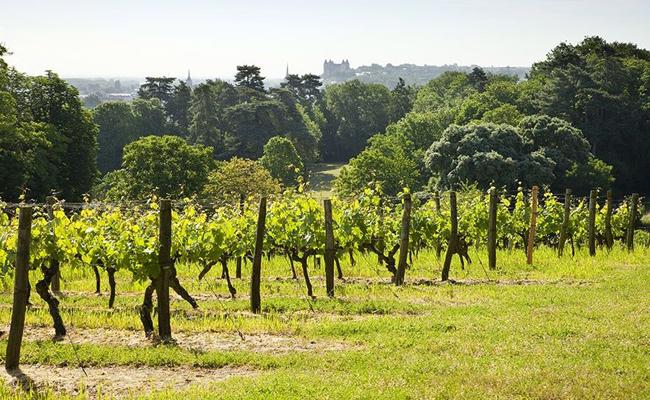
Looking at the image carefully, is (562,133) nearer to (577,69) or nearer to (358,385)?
(577,69)

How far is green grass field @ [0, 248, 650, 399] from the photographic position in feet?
30.1

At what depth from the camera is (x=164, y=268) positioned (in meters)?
12.1

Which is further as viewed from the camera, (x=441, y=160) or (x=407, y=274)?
(x=441, y=160)

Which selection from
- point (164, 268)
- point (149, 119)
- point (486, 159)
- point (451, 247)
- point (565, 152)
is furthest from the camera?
point (149, 119)

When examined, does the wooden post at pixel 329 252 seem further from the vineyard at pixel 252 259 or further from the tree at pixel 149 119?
the tree at pixel 149 119

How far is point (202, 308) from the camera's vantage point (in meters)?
14.9

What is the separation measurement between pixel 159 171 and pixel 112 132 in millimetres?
40619

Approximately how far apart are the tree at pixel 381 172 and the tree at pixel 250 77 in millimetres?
33073

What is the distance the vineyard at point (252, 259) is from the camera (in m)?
12.6

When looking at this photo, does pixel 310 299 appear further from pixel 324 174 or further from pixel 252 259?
pixel 324 174

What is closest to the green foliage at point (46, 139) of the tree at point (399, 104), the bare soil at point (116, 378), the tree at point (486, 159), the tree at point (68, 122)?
the tree at point (68, 122)

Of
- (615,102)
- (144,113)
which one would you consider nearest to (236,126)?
(144,113)

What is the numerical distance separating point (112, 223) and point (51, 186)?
30572 mm

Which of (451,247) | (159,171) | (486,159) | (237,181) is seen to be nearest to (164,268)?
(451,247)
